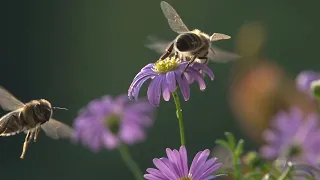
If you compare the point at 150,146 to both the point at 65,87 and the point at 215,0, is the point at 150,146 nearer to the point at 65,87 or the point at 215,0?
the point at 65,87

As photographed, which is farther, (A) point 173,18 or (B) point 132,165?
(B) point 132,165

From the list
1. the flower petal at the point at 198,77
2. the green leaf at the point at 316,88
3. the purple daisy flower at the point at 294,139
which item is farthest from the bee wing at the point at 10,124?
the purple daisy flower at the point at 294,139

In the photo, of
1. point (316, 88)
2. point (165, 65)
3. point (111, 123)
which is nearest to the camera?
point (165, 65)

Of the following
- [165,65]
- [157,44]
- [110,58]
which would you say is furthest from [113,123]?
[110,58]

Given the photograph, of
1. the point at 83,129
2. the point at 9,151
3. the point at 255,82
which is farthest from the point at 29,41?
the point at 83,129

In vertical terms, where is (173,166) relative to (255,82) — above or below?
below

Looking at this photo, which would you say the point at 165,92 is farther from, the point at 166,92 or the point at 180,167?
the point at 180,167

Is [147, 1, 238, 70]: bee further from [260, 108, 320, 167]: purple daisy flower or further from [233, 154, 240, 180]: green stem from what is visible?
[260, 108, 320, 167]: purple daisy flower

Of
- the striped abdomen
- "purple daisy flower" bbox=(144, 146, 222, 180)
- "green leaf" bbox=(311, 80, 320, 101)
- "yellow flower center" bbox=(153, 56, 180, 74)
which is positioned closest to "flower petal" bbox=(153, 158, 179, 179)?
"purple daisy flower" bbox=(144, 146, 222, 180)
